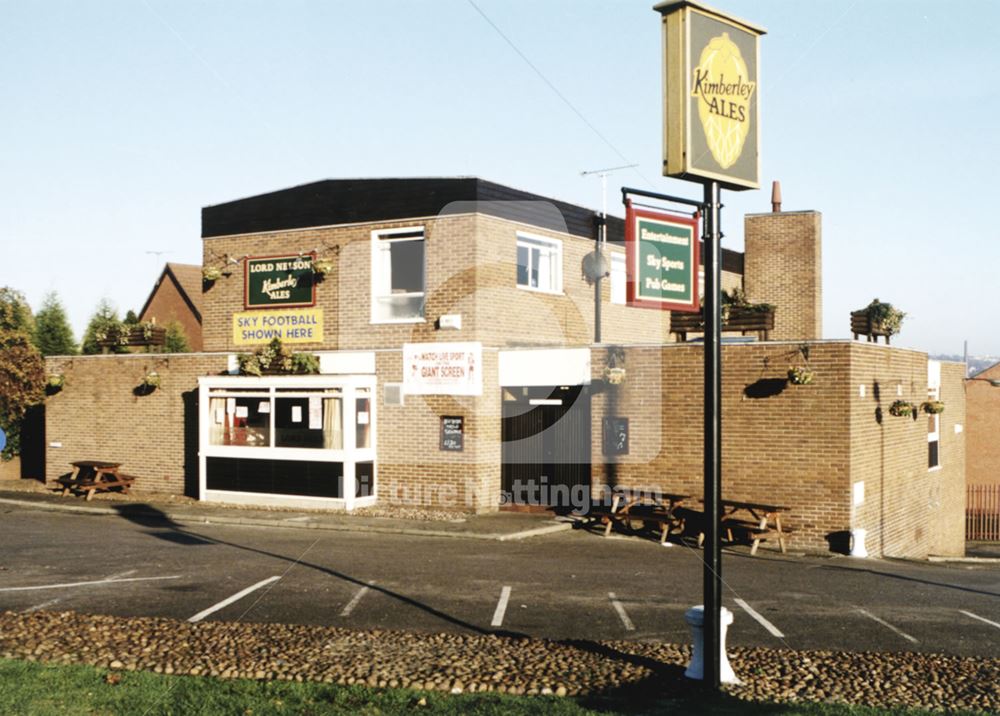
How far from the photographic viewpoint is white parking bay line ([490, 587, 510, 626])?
11.0 m

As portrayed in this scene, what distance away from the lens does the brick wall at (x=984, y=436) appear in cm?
3644

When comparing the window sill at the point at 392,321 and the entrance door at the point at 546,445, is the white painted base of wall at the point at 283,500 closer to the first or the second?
the entrance door at the point at 546,445

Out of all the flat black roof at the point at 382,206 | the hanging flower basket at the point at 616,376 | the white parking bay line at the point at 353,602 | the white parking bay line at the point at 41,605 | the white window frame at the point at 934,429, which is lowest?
the white parking bay line at the point at 353,602

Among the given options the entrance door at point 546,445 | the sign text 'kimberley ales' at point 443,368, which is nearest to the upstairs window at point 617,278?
the entrance door at point 546,445

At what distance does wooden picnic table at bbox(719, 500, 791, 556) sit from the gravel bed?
304 inches

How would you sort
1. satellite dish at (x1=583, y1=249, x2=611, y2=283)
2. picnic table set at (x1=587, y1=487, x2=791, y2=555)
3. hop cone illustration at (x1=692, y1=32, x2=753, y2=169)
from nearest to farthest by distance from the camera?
hop cone illustration at (x1=692, y1=32, x2=753, y2=169) < picnic table set at (x1=587, y1=487, x2=791, y2=555) < satellite dish at (x1=583, y1=249, x2=611, y2=283)

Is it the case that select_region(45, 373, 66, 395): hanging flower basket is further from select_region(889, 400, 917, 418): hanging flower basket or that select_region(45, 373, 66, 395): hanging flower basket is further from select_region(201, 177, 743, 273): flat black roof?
select_region(889, 400, 917, 418): hanging flower basket

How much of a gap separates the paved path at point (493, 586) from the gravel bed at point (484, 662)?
29.8 inches

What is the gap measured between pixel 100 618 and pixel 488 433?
36.9ft

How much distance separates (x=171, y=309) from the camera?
43875 millimetres

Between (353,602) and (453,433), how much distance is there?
8992 mm

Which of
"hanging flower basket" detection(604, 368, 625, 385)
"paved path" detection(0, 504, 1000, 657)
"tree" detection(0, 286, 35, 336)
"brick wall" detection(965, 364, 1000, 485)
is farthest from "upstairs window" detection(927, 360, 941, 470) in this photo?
"tree" detection(0, 286, 35, 336)

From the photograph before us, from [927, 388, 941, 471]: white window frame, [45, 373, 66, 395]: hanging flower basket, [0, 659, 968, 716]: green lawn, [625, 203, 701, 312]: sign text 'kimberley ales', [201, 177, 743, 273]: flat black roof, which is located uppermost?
[201, 177, 743, 273]: flat black roof

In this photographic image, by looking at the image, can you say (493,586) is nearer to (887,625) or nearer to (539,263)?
(887,625)
